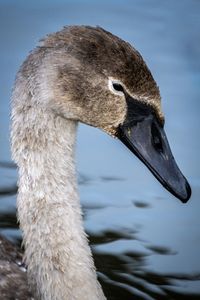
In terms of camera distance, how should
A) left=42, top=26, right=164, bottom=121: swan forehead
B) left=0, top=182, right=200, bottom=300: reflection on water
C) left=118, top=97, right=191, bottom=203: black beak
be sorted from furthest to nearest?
left=0, top=182, right=200, bottom=300: reflection on water
left=118, top=97, right=191, bottom=203: black beak
left=42, top=26, right=164, bottom=121: swan forehead

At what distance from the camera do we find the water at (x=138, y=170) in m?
7.90

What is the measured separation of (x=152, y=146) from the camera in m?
5.90

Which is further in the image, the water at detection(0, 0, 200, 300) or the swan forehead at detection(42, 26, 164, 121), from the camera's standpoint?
the water at detection(0, 0, 200, 300)

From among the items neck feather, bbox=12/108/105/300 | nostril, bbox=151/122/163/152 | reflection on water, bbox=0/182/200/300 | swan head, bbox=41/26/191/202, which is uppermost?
swan head, bbox=41/26/191/202

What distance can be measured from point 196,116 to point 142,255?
6.38 feet

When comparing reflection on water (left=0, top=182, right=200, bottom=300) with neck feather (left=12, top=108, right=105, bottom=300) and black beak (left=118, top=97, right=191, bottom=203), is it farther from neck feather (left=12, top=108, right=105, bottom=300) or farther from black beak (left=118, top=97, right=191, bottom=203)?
black beak (left=118, top=97, right=191, bottom=203)

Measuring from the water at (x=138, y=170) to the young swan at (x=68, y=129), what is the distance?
1.49m

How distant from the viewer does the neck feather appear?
581cm

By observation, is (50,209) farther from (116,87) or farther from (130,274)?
(130,274)

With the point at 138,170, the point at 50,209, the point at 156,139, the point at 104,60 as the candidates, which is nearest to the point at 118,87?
the point at 104,60

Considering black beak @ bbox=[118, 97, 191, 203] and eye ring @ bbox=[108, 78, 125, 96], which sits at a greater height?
eye ring @ bbox=[108, 78, 125, 96]

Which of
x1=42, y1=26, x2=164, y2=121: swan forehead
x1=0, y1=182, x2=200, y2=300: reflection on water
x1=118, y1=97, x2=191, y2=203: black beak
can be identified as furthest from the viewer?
x1=0, y1=182, x2=200, y2=300: reflection on water

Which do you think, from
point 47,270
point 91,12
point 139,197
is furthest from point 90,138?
point 47,270

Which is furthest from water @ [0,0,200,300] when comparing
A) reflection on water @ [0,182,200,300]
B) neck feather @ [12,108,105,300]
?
neck feather @ [12,108,105,300]
